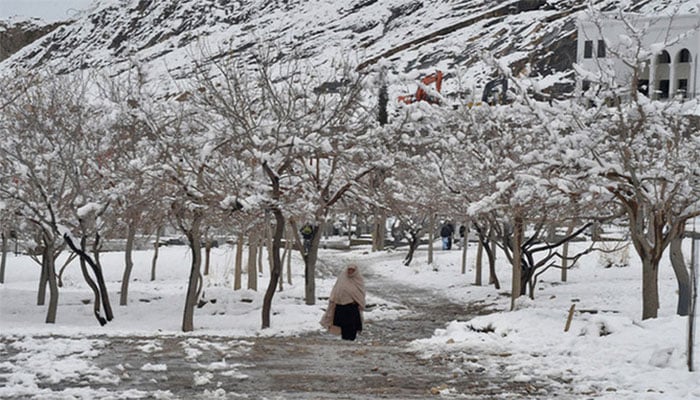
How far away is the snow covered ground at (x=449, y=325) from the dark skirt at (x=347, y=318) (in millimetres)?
1181

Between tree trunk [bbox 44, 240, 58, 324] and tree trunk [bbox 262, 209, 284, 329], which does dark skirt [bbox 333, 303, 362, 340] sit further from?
tree trunk [bbox 44, 240, 58, 324]

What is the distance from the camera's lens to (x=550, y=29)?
96688mm

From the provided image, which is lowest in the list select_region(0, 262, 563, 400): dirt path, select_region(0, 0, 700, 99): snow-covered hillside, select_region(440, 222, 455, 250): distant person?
select_region(0, 262, 563, 400): dirt path

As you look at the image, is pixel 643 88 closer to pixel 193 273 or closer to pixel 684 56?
pixel 193 273

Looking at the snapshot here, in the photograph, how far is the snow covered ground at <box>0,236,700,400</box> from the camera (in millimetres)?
9646

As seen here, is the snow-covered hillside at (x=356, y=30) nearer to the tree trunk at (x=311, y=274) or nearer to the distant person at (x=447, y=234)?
the distant person at (x=447, y=234)

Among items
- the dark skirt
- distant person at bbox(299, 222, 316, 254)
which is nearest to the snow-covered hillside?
distant person at bbox(299, 222, 316, 254)

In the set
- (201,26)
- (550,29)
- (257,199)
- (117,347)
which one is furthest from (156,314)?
(201,26)

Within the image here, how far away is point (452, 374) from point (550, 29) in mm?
91361

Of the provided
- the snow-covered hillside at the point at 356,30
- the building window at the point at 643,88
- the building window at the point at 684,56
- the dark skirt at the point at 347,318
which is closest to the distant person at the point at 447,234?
the building window at the point at 643,88

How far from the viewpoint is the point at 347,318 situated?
13.8 metres

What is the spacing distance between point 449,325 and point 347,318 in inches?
78.0

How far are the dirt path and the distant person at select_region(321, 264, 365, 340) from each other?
33 centimetres

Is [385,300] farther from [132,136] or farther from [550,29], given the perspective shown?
[550,29]
